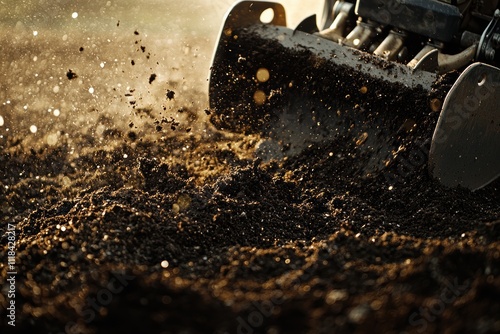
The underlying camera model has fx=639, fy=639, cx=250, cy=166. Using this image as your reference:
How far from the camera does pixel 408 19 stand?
4414 millimetres

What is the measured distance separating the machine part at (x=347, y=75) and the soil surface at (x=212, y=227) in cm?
8

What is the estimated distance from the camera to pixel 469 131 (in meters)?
3.49

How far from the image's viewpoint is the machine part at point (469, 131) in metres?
3.38

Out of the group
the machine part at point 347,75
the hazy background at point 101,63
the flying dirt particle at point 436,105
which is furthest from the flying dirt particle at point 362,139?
the hazy background at point 101,63

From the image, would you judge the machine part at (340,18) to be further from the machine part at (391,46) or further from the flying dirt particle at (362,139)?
the flying dirt particle at (362,139)

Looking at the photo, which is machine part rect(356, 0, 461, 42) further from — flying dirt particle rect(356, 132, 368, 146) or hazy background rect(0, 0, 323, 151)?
flying dirt particle rect(356, 132, 368, 146)

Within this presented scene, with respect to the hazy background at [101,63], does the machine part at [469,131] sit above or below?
above

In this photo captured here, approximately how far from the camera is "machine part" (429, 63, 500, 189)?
11.1ft

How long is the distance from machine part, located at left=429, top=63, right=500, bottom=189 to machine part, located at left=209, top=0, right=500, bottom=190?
16 millimetres

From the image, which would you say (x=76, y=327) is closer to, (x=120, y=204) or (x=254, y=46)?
(x=120, y=204)

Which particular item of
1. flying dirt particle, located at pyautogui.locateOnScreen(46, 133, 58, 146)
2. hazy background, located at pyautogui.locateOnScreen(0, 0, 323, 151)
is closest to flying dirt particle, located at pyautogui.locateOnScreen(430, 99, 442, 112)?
hazy background, located at pyautogui.locateOnScreen(0, 0, 323, 151)

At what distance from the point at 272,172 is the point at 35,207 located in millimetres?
1435

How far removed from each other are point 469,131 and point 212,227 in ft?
5.08

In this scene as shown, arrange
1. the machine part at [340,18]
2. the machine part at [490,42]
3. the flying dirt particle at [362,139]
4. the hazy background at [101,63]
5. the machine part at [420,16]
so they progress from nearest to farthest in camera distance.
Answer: the flying dirt particle at [362,139] → the machine part at [490,42] → the machine part at [420,16] → the machine part at [340,18] → the hazy background at [101,63]
